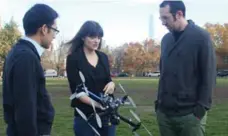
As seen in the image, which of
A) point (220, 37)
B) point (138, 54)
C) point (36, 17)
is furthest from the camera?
point (138, 54)

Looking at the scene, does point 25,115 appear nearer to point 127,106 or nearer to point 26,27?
point 26,27

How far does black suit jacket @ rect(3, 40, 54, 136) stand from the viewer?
119 inches

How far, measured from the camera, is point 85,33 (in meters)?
4.45

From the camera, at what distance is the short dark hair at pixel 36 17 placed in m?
3.24

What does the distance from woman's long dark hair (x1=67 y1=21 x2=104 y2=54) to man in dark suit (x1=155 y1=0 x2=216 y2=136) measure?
70 centimetres

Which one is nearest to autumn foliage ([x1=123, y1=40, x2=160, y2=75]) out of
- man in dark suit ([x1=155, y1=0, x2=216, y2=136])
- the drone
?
man in dark suit ([x1=155, y1=0, x2=216, y2=136])

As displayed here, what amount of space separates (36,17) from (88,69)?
4.11ft

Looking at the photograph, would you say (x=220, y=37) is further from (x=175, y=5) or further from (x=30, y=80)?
(x=30, y=80)

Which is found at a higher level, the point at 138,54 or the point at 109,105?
the point at 109,105

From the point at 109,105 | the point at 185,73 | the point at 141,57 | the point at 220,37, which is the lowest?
the point at 141,57

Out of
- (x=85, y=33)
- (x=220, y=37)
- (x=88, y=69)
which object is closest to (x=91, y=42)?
(x=85, y=33)

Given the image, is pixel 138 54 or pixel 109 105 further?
pixel 138 54

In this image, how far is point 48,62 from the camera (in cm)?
11175

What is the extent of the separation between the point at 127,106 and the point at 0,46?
172 ft
